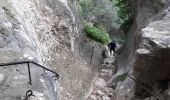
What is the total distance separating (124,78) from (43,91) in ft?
27.1

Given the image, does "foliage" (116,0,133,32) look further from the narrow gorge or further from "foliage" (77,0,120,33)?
"foliage" (77,0,120,33)

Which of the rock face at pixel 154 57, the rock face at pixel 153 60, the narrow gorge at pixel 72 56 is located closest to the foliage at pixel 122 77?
the narrow gorge at pixel 72 56

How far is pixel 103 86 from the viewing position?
1453 cm

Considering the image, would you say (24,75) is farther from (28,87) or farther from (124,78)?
(124,78)

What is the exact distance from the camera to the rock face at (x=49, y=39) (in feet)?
23.8

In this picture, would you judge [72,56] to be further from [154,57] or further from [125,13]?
[125,13]

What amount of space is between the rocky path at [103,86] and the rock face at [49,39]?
0.40 m

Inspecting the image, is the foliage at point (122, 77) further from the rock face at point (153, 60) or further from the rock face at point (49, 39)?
the rock face at point (153, 60)

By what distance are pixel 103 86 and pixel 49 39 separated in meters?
3.80

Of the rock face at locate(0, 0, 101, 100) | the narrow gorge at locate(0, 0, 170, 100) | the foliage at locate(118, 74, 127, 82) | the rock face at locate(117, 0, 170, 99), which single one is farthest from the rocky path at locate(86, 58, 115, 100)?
the rock face at locate(117, 0, 170, 99)

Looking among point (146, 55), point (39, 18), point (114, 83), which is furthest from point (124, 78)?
point (146, 55)

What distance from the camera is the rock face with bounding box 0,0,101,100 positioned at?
285 inches

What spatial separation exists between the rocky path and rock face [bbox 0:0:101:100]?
40 centimetres

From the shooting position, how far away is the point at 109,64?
1864 centimetres
